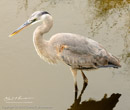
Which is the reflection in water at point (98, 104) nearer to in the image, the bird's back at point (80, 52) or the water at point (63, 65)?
the water at point (63, 65)

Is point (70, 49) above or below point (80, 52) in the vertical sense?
above

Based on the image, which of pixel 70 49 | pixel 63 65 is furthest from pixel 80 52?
pixel 63 65

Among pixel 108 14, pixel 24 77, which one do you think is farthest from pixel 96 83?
pixel 108 14

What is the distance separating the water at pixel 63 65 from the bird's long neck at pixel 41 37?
2.04 ft

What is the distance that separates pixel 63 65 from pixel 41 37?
40.4 inches

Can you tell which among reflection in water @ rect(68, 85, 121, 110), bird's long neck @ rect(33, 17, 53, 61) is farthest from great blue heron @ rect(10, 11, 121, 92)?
reflection in water @ rect(68, 85, 121, 110)

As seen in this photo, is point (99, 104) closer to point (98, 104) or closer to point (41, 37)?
point (98, 104)

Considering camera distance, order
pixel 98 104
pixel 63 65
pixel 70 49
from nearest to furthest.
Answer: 1. pixel 70 49
2. pixel 98 104
3. pixel 63 65

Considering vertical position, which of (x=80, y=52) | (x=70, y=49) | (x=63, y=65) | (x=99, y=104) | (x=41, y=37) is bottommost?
(x=99, y=104)

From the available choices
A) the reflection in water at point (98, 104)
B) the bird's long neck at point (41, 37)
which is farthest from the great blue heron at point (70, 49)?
the reflection in water at point (98, 104)

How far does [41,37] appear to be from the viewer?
5.61 m

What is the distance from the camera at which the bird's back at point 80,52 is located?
5535 millimetres

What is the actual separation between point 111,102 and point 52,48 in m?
1.45

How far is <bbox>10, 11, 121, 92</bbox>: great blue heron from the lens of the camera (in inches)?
217
